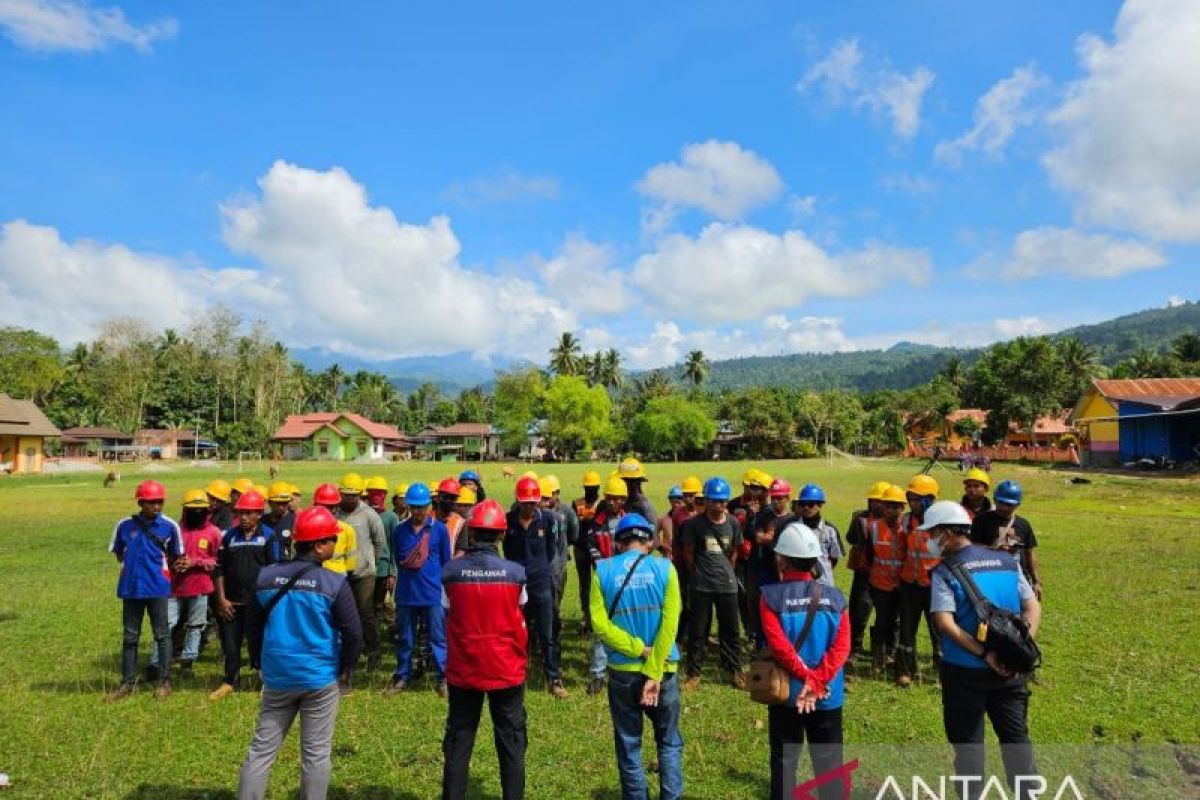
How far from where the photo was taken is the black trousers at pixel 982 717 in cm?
422

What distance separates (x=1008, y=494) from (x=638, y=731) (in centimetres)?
448

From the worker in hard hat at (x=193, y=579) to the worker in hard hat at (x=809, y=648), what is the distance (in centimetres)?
633

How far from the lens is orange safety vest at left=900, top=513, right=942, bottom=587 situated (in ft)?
23.8

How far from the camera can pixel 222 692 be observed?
7.16 metres

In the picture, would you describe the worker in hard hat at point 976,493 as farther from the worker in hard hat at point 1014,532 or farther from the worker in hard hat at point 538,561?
the worker in hard hat at point 538,561

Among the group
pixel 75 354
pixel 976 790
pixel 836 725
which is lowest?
pixel 976 790

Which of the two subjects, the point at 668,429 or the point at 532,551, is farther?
the point at 668,429

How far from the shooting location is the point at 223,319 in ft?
247

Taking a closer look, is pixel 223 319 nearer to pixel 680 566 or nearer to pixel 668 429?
pixel 668 429

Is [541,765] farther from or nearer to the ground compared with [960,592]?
nearer to the ground

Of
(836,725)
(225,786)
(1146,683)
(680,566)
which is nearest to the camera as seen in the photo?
(836,725)

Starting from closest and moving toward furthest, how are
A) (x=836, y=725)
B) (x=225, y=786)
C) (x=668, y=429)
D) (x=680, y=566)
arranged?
(x=836, y=725) → (x=225, y=786) → (x=680, y=566) → (x=668, y=429)

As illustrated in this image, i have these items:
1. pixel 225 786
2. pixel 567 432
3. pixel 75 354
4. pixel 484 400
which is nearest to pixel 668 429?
pixel 567 432

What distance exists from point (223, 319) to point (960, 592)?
274ft
